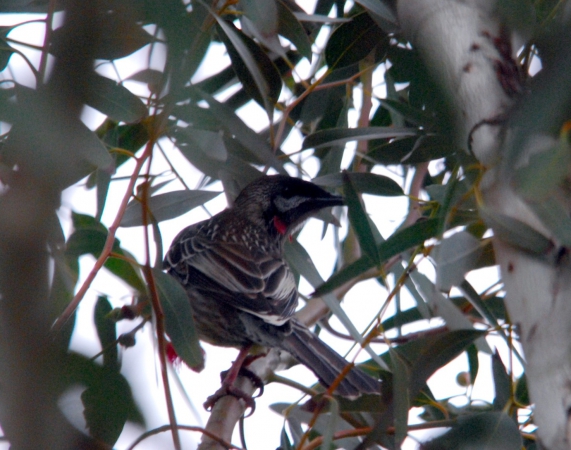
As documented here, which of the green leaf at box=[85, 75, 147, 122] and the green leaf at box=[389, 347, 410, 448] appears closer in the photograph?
the green leaf at box=[389, 347, 410, 448]

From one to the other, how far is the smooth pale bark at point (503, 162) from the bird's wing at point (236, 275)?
1484 millimetres

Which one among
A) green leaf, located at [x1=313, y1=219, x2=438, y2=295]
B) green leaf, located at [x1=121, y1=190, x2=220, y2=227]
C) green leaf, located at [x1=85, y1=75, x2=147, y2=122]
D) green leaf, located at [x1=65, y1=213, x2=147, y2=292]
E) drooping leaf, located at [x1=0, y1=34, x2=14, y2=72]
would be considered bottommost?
green leaf, located at [x1=313, y1=219, x2=438, y2=295]

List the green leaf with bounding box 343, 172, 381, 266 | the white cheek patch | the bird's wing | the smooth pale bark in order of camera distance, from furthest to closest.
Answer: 1. the white cheek patch
2. the bird's wing
3. the green leaf with bounding box 343, 172, 381, 266
4. the smooth pale bark

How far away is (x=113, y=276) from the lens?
190 centimetres

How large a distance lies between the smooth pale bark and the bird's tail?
117 centimetres

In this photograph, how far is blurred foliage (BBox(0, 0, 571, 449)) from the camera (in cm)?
98

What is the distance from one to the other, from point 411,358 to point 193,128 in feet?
2.81

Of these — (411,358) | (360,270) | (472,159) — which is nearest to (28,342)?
(472,159)

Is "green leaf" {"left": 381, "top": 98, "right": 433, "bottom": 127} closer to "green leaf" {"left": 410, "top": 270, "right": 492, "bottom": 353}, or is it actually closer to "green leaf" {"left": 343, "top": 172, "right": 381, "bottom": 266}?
"green leaf" {"left": 343, "top": 172, "right": 381, "bottom": 266}

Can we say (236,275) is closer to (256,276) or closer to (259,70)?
(256,276)

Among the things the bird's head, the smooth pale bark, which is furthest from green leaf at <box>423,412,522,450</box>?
the bird's head

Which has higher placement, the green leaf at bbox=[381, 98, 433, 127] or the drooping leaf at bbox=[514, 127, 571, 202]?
the green leaf at bbox=[381, 98, 433, 127]

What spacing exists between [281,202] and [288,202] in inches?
5.1

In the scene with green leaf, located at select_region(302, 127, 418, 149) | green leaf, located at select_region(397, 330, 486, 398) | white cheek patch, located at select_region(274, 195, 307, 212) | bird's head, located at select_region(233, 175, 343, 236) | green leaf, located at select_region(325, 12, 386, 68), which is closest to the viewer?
green leaf, located at select_region(397, 330, 486, 398)
